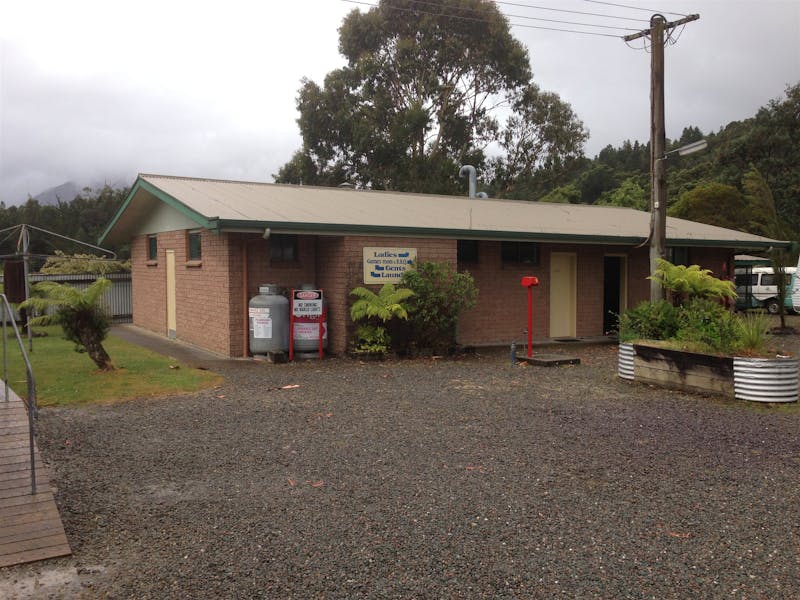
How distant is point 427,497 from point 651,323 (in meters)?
6.89

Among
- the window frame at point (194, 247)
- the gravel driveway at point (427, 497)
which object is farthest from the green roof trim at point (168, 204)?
the gravel driveway at point (427, 497)

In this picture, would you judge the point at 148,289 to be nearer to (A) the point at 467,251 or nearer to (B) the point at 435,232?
(A) the point at 467,251

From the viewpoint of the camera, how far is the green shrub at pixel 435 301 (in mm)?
13438

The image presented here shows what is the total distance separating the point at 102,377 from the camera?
10805 millimetres

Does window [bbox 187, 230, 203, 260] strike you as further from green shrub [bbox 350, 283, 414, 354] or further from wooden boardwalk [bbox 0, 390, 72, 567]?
wooden boardwalk [bbox 0, 390, 72, 567]

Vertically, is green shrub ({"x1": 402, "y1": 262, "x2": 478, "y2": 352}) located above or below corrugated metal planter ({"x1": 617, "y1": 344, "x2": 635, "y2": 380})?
above

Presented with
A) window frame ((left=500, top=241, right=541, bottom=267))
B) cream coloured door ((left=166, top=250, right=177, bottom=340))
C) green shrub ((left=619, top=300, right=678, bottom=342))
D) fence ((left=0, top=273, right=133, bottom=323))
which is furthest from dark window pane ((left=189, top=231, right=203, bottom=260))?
green shrub ((left=619, top=300, right=678, bottom=342))

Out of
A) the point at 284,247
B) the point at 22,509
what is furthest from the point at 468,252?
the point at 22,509

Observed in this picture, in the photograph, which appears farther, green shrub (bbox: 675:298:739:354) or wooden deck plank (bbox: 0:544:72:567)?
green shrub (bbox: 675:298:739:354)

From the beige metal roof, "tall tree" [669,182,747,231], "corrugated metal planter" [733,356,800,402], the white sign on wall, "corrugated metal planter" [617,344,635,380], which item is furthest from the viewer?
"tall tree" [669,182,747,231]

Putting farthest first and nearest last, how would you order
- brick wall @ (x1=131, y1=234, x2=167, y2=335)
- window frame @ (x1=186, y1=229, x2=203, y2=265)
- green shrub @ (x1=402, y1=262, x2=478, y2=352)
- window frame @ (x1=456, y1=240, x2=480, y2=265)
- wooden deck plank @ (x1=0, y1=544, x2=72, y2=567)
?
brick wall @ (x1=131, y1=234, x2=167, y2=335) → window frame @ (x1=456, y1=240, x2=480, y2=265) → window frame @ (x1=186, y1=229, x2=203, y2=265) → green shrub @ (x1=402, y1=262, x2=478, y2=352) → wooden deck plank @ (x1=0, y1=544, x2=72, y2=567)

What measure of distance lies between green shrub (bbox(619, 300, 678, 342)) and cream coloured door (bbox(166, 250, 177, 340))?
1079 cm

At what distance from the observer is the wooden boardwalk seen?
4.30 metres

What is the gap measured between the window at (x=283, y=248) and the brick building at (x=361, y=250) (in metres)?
0.03
